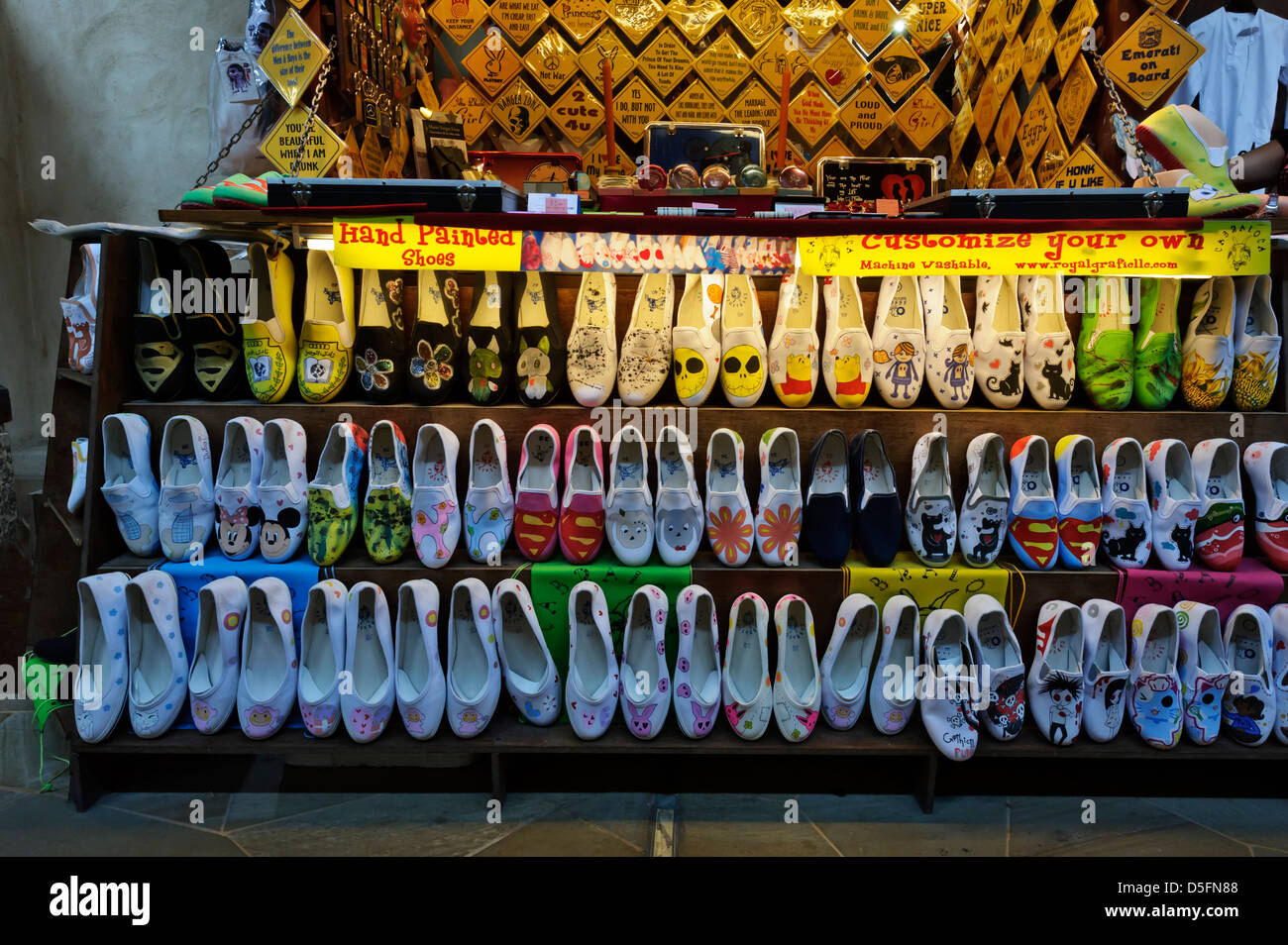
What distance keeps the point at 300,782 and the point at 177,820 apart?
0.27m

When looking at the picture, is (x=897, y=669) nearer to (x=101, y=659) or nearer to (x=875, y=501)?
(x=875, y=501)

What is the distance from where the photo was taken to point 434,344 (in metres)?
2.05

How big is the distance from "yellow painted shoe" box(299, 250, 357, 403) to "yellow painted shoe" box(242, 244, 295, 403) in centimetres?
4

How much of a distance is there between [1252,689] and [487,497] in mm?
1924

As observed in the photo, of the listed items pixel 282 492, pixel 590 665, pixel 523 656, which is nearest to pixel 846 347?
pixel 590 665

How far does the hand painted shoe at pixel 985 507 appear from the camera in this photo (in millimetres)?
1949

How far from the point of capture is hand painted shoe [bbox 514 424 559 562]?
1950 mm

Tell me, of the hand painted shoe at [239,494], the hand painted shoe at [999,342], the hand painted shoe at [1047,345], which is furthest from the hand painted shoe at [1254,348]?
the hand painted shoe at [239,494]

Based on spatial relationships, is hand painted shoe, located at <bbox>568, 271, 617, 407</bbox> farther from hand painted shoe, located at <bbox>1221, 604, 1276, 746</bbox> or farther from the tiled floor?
hand painted shoe, located at <bbox>1221, 604, 1276, 746</bbox>

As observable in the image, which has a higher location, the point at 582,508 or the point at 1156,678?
the point at 582,508

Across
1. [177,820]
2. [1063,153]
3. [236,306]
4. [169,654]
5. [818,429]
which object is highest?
[1063,153]

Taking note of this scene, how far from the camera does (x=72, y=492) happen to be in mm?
2221

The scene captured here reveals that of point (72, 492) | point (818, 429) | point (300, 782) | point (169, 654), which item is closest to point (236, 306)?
point (72, 492)
